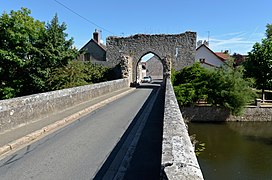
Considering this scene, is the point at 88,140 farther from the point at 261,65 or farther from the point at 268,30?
the point at 268,30

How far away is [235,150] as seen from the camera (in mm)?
19234

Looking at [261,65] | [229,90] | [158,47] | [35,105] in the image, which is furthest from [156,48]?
[35,105]

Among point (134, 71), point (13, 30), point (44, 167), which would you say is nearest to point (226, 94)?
point (134, 71)

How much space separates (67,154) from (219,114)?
25689 mm

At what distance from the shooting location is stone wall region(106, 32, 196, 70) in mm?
33875

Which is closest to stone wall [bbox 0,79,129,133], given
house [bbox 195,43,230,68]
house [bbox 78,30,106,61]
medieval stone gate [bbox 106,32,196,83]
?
medieval stone gate [bbox 106,32,196,83]

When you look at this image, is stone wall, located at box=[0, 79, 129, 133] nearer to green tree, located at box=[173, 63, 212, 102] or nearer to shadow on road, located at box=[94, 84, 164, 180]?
shadow on road, located at box=[94, 84, 164, 180]

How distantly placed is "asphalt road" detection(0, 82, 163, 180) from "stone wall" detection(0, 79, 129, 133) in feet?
3.68

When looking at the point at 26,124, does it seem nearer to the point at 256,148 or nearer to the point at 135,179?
the point at 135,179

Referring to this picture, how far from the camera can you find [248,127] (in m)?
26.3

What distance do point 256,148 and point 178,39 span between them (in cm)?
1863

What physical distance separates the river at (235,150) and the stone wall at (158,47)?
10725 millimetres

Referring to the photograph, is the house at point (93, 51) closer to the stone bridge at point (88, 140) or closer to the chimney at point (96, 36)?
the chimney at point (96, 36)

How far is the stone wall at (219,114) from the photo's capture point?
1114 inches
